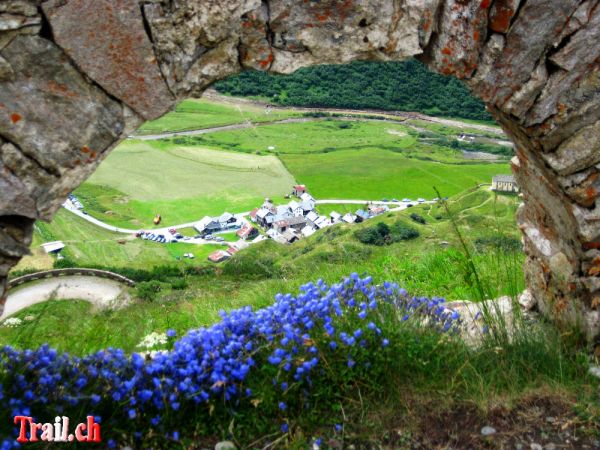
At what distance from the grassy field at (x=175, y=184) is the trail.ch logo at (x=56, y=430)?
62.0 metres

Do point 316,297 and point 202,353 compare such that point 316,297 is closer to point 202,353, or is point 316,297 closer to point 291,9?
point 202,353

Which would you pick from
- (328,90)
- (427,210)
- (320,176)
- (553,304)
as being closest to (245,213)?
(320,176)

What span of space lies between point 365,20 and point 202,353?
108 inches

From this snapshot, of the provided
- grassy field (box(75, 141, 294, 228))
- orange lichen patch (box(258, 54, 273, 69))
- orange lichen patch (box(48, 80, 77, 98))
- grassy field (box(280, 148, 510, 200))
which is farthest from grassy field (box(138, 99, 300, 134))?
orange lichen patch (box(48, 80, 77, 98))

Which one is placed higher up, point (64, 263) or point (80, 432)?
point (80, 432)

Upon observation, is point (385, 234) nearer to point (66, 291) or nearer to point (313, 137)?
point (66, 291)

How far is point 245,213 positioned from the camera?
6794 cm

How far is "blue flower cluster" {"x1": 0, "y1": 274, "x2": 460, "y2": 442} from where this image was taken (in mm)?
3861

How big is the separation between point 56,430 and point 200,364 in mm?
982

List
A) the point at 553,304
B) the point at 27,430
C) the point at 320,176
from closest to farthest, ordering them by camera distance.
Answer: the point at 27,430, the point at 553,304, the point at 320,176

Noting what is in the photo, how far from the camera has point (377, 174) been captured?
7819cm

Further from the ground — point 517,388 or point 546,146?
point 546,146

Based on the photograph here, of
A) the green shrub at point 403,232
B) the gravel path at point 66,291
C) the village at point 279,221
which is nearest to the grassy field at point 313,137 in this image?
the village at point 279,221

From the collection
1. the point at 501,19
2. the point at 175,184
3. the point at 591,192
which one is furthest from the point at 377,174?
the point at 501,19
